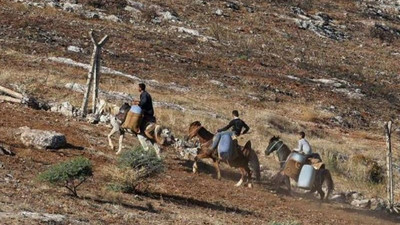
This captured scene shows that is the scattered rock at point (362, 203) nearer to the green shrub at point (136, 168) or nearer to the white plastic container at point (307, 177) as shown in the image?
the white plastic container at point (307, 177)

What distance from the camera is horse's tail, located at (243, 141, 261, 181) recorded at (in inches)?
729

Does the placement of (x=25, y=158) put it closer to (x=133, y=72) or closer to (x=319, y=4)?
(x=133, y=72)

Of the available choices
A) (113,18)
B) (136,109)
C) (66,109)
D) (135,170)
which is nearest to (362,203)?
(136,109)

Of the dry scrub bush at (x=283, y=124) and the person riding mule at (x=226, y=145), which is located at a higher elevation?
the person riding mule at (x=226, y=145)

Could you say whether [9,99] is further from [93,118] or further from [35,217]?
[35,217]

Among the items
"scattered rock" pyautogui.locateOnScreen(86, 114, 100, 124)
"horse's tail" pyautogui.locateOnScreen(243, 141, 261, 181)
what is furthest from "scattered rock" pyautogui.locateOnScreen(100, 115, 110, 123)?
"horse's tail" pyautogui.locateOnScreen(243, 141, 261, 181)

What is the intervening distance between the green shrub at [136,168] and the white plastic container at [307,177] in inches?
193

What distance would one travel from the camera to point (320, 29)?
2472 inches

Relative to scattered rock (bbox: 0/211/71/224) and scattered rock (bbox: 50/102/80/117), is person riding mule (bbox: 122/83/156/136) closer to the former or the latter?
scattered rock (bbox: 50/102/80/117)

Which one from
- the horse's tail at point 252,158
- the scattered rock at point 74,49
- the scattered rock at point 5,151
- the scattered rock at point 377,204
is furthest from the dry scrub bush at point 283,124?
the scattered rock at point 5,151

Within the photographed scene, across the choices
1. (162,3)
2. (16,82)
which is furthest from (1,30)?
(162,3)

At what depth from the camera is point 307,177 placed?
60.5ft

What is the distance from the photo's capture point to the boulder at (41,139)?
1720cm

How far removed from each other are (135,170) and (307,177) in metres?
5.68
